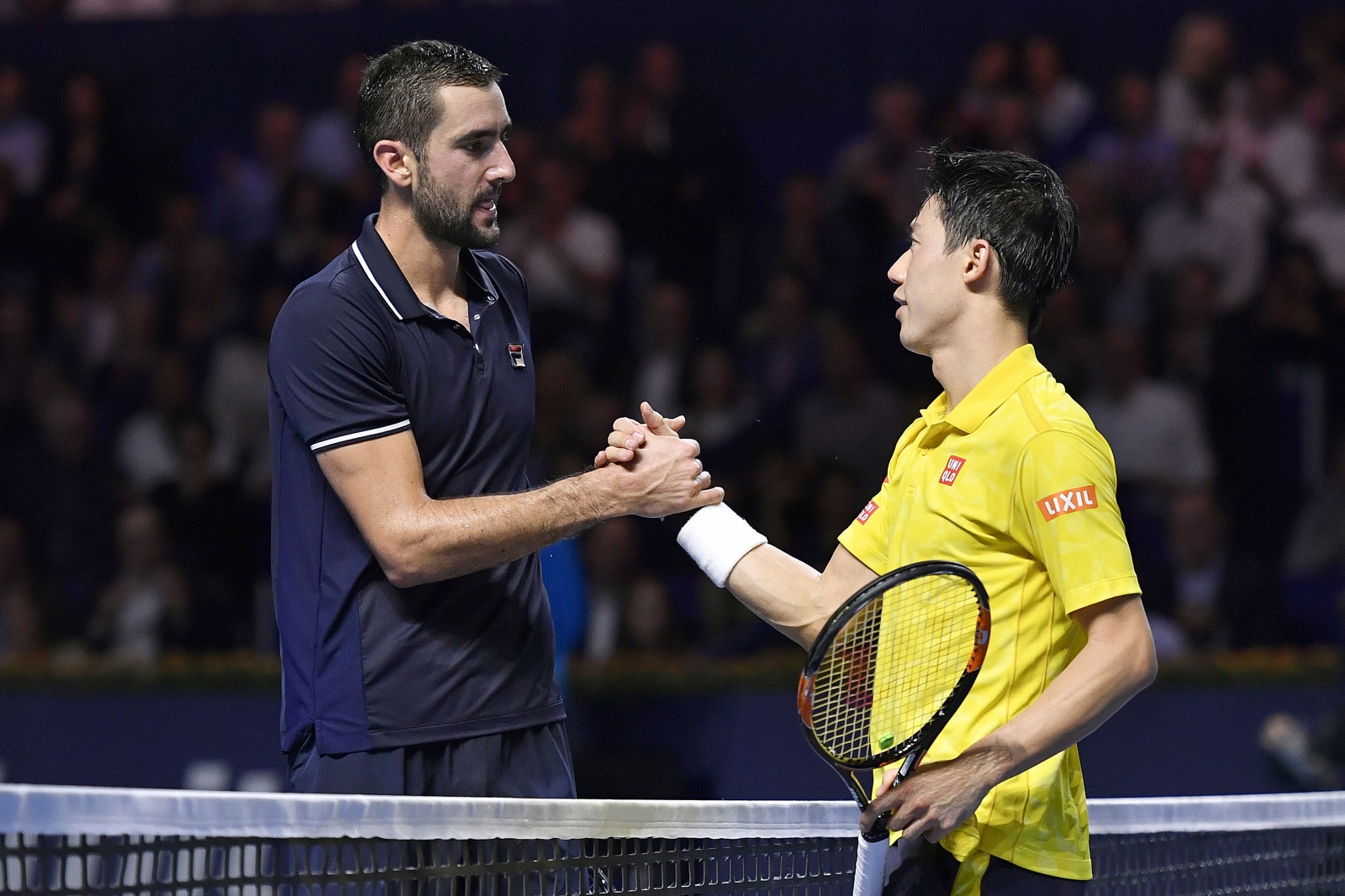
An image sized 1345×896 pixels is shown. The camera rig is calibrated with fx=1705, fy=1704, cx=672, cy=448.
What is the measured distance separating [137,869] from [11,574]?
267 inches

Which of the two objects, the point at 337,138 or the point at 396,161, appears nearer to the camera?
the point at 396,161

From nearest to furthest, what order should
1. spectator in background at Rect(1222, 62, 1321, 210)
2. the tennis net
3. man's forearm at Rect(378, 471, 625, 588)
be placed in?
the tennis net < man's forearm at Rect(378, 471, 625, 588) < spectator in background at Rect(1222, 62, 1321, 210)

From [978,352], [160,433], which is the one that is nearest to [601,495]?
[978,352]

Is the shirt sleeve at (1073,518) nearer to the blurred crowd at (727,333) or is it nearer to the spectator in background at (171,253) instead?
the blurred crowd at (727,333)

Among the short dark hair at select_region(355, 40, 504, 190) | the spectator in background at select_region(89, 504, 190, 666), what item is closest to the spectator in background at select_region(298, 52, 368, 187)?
the spectator in background at select_region(89, 504, 190, 666)

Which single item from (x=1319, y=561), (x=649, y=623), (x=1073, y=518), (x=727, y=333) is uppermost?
(x=727, y=333)

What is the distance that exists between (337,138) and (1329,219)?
522cm

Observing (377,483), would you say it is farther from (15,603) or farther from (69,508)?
(69,508)

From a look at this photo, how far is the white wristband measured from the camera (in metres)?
2.99

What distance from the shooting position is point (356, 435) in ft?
9.09

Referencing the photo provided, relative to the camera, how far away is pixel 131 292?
9492 mm

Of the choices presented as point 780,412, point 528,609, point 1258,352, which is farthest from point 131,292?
point 528,609

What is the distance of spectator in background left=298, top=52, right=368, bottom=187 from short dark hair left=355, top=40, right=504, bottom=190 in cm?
644

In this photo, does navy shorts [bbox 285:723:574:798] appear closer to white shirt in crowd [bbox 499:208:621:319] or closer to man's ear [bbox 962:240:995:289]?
man's ear [bbox 962:240:995:289]
